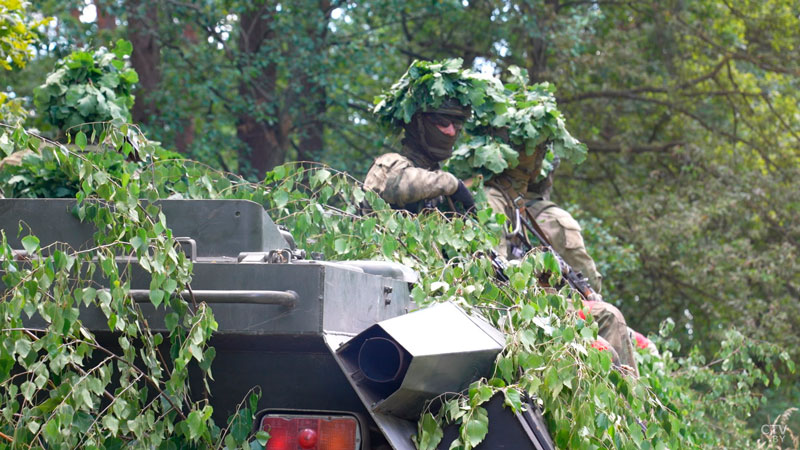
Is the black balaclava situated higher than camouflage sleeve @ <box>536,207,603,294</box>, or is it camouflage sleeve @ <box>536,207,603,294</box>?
the black balaclava

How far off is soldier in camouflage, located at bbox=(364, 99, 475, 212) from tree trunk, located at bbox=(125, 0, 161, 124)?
741cm

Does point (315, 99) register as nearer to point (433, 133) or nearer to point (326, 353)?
point (433, 133)

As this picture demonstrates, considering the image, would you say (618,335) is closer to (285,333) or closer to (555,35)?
(285,333)

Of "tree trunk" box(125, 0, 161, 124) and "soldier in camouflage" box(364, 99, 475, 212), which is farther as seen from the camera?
"tree trunk" box(125, 0, 161, 124)

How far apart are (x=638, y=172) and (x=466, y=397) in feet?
46.5

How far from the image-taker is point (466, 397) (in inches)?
134

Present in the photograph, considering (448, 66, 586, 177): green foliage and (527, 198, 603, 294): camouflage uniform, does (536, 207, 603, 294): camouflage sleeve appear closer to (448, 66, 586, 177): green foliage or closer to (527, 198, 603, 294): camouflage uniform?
(527, 198, 603, 294): camouflage uniform

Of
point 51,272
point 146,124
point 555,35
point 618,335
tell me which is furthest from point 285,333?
point 555,35

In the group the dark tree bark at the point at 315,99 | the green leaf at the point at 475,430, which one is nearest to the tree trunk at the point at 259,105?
the dark tree bark at the point at 315,99

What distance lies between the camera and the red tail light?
3.28 metres

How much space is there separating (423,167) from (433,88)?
0.49 m

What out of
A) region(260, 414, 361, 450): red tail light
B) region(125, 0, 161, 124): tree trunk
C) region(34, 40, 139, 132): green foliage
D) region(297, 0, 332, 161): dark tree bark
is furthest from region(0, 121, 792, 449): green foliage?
region(297, 0, 332, 161): dark tree bark

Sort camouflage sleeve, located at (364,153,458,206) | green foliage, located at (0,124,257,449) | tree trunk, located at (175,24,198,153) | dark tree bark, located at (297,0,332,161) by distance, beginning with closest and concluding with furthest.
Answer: green foliage, located at (0,124,257,449) < camouflage sleeve, located at (364,153,458,206) < dark tree bark, located at (297,0,332,161) < tree trunk, located at (175,24,198,153)

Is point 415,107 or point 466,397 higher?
point 415,107
